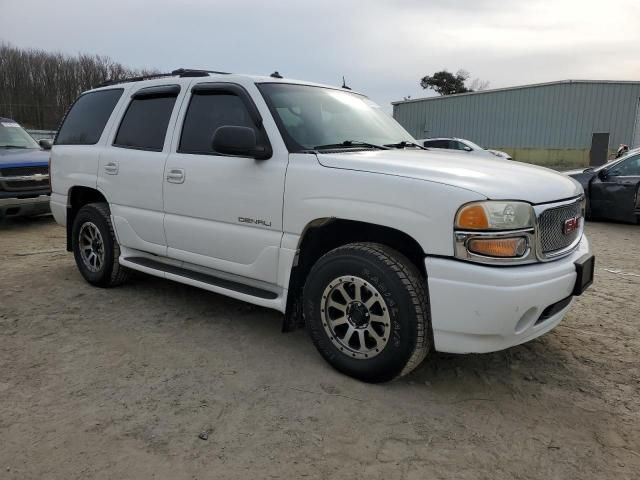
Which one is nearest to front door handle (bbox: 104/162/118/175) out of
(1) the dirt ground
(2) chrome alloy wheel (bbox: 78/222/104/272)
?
(2) chrome alloy wheel (bbox: 78/222/104/272)

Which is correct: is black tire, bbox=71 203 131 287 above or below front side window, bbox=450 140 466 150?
below

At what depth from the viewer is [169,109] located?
427cm

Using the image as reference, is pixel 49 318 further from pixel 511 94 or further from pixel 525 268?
pixel 511 94

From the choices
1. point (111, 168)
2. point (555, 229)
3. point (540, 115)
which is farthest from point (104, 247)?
point (540, 115)

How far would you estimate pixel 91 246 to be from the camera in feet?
16.7

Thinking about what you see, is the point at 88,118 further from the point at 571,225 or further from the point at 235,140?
the point at 571,225

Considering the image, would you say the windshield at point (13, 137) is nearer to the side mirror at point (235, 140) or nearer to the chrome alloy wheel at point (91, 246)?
the chrome alloy wheel at point (91, 246)

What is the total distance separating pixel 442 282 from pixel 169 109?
2.77 metres

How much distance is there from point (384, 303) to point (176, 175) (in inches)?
78.9

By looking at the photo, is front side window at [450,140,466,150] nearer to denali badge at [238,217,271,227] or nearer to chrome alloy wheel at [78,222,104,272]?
chrome alloy wheel at [78,222,104,272]

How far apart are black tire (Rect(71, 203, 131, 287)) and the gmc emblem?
3.74 m

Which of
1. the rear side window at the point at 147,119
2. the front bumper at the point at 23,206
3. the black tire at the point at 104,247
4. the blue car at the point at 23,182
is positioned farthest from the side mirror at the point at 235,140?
the front bumper at the point at 23,206

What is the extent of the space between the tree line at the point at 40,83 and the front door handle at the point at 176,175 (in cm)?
3441

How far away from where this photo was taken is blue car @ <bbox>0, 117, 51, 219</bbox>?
26.7 feet
